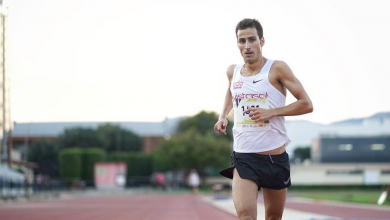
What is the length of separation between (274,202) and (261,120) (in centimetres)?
75

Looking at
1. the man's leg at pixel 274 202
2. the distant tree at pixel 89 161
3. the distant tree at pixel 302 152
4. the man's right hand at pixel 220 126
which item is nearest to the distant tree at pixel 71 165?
the distant tree at pixel 89 161

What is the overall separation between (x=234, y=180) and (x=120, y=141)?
104 metres

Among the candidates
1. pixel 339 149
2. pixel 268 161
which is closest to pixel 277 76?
pixel 268 161

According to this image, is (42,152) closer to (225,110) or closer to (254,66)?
(225,110)

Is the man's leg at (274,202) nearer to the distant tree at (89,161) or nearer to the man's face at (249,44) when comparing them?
the man's face at (249,44)

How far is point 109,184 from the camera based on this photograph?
248 ft

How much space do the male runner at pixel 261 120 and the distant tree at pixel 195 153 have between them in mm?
78556

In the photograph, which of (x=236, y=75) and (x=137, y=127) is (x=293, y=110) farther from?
(x=137, y=127)

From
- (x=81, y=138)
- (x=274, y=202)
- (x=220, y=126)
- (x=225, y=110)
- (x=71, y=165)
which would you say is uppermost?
(x=81, y=138)

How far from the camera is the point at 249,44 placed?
255 inches

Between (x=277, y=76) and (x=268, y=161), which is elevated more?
(x=277, y=76)

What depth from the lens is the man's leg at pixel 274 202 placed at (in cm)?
654

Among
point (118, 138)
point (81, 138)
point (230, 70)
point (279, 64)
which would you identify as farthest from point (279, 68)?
point (118, 138)

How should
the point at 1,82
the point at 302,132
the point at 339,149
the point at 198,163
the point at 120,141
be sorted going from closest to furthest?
the point at 1,82, the point at 198,163, the point at 339,149, the point at 120,141, the point at 302,132
